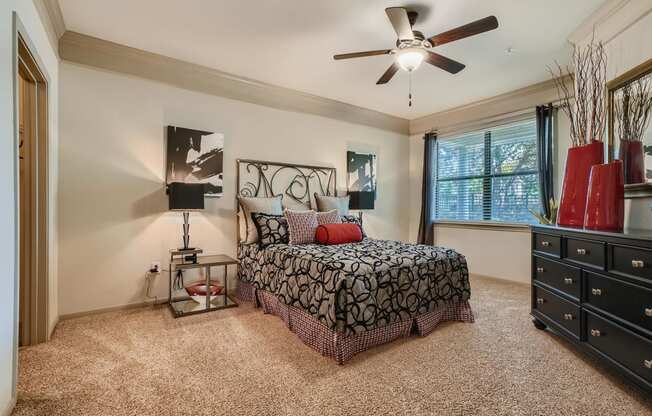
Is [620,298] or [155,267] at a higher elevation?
[620,298]

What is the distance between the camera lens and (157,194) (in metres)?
3.25

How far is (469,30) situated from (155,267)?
11.6 feet

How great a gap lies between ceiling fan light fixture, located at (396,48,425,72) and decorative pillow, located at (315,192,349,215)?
202 cm

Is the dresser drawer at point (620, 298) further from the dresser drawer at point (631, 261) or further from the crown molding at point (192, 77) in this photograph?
the crown molding at point (192, 77)

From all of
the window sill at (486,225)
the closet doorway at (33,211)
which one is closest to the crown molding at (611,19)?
the window sill at (486,225)

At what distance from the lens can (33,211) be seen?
2.24 metres

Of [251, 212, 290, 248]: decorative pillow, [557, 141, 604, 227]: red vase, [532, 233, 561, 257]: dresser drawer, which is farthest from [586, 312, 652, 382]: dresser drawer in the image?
[251, 212, 290, 248]: decorative pillow

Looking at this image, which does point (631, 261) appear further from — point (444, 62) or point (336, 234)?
point (336, 234)

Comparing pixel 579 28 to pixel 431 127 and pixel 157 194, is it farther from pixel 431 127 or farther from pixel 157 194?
pixel 157 194

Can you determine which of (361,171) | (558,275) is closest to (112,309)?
(361,171)

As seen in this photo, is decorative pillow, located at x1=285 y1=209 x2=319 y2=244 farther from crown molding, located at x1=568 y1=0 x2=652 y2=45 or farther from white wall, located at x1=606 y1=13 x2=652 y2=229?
crown molding, located at x1=568 y1=0 x2=652 y2=45

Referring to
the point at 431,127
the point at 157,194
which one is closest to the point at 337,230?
the point at 157,194

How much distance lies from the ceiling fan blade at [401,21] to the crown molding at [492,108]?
2.51m

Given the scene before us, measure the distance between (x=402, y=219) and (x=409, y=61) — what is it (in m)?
3.38
